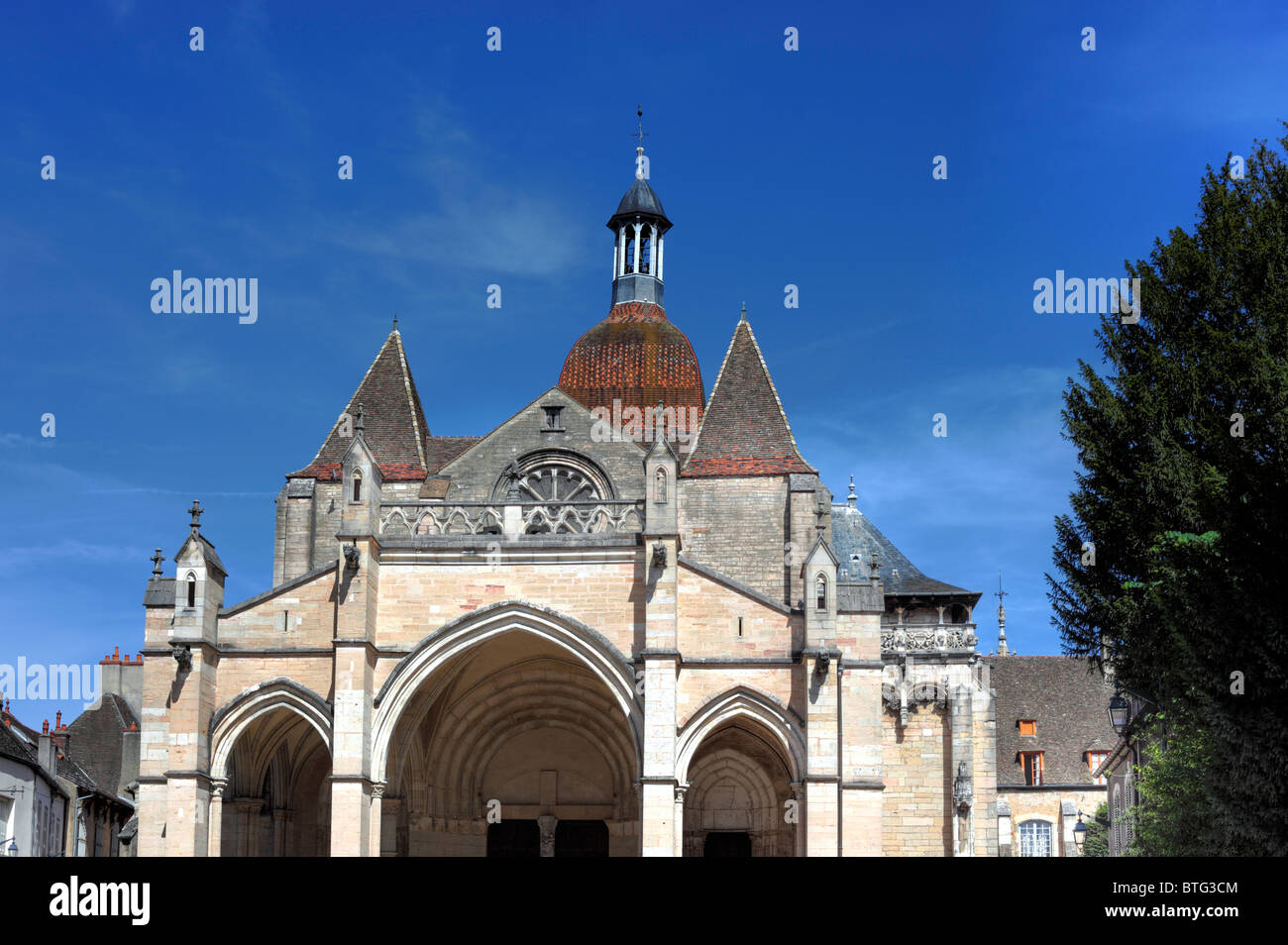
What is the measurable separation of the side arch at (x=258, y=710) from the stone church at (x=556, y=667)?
0.03 m

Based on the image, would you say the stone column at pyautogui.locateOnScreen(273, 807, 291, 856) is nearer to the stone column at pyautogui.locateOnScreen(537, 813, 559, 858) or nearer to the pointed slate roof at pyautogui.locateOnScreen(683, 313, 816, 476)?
the stone column at pyautogui.locateOnScreen(537, 813, 559, 858)

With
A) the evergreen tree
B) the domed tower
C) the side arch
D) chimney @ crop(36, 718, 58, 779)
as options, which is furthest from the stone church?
chimney @ crop(36, 718, 58, 779)

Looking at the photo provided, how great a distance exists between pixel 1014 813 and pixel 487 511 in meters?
26.0

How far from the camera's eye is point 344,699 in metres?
21.0

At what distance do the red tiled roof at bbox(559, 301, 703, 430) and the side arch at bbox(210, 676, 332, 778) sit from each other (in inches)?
469

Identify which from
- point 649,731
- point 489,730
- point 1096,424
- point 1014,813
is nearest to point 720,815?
point 489,730

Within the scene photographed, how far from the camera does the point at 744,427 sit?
2719 cm

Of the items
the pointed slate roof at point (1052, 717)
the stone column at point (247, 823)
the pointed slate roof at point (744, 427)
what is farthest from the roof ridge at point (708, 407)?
the pointed slate roof at point (1052, 717)

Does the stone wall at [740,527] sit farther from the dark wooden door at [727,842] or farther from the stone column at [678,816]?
the stone column at [678,816]

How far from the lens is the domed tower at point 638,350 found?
31.7 meters

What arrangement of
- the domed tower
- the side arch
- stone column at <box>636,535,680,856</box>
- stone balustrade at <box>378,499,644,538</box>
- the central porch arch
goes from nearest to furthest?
stone column at <box>636,535,680,856</box> < the side arch < stone balustrade at <box>378,499,644,538</box> < the central porch arch < the domed tower

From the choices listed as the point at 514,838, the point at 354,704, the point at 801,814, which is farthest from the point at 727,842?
the point at 354,704

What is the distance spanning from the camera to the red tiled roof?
32.1 meters

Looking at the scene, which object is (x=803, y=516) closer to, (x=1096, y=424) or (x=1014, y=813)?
(x=1096, y=424)
